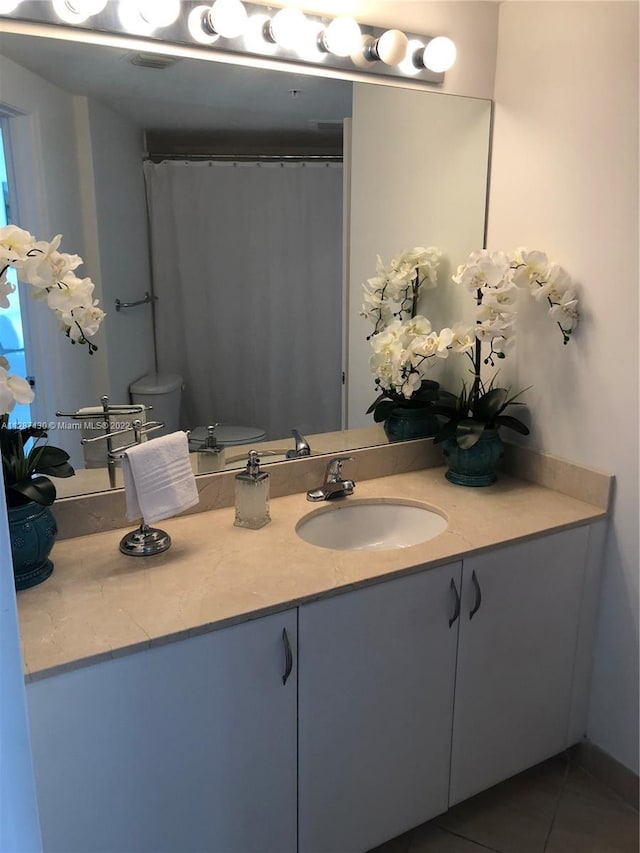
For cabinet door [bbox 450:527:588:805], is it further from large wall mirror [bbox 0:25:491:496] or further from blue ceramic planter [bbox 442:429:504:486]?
large wall mirror [bbox 0:25:491:496]

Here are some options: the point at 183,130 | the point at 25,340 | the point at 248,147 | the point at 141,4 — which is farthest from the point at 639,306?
the point at 25,340

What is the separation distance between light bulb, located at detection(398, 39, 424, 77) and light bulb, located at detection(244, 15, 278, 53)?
38cm

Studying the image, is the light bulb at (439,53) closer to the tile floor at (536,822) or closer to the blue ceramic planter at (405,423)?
the blue ceramic planter at (405,423)

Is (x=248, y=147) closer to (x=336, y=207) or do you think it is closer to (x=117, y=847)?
(x=336, y=207)

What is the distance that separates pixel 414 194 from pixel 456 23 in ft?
1.52

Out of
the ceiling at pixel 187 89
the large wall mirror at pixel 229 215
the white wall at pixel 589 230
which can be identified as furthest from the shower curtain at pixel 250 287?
the white wall at pixel 589 230

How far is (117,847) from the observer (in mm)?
1325

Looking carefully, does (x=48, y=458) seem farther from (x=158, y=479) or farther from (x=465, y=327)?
(x=465, y=327)

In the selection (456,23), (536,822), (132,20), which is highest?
(456,23)

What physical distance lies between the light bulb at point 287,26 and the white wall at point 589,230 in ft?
2.16

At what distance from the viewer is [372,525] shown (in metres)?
1.96

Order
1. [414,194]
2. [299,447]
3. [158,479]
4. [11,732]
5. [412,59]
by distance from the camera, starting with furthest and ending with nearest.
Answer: [414,194] < [299,447] < [412,59] < [158,479] < [11,732]

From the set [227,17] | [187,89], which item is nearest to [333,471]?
[187,89]

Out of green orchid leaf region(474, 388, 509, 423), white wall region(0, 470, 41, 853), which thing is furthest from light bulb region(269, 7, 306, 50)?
white wall region(0, 470, 41, 853)
